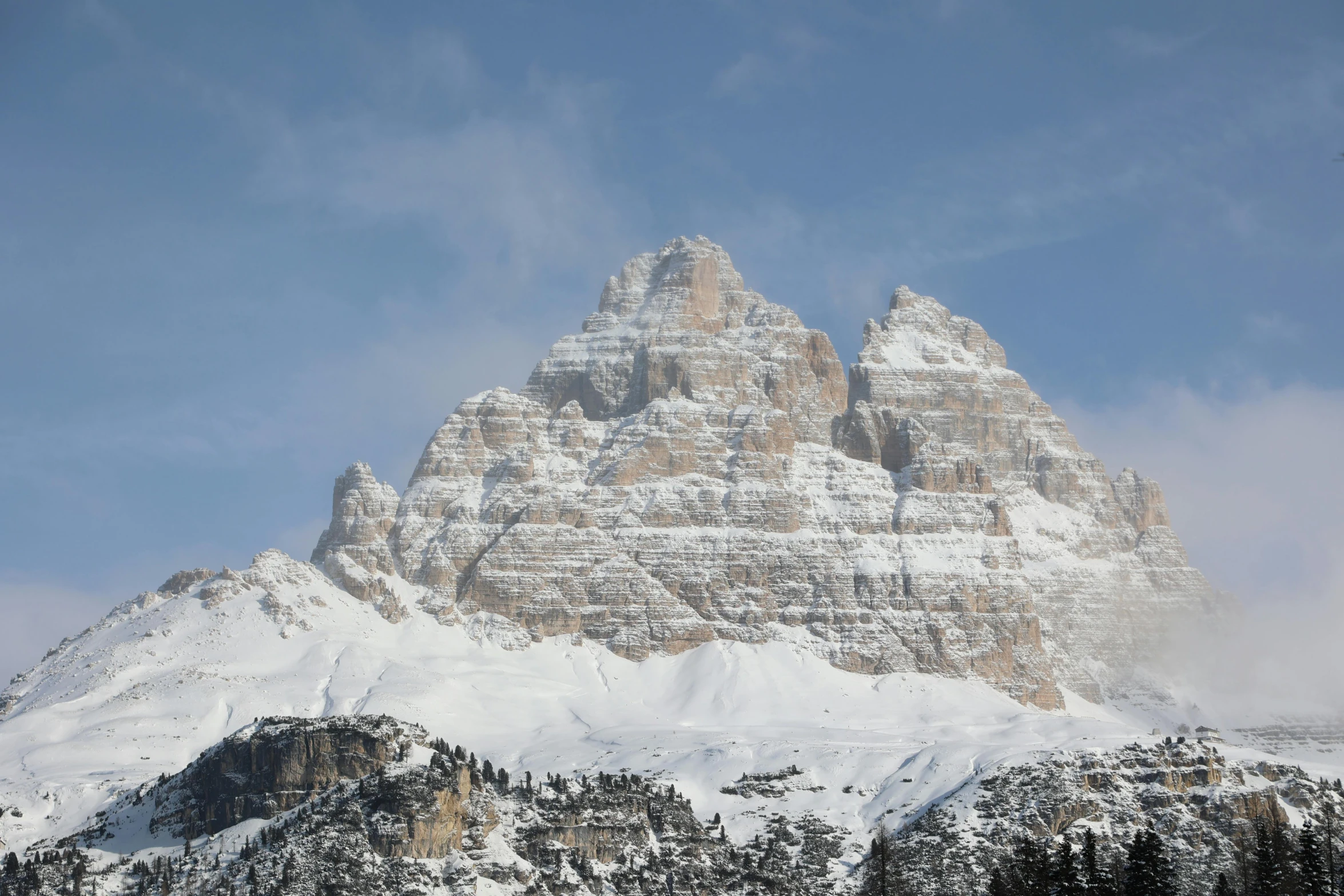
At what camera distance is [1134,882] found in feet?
578

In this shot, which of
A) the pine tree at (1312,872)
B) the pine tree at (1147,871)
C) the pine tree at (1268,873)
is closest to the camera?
the pine tree at (1312,872)

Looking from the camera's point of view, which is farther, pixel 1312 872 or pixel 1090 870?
pixel 1090 870

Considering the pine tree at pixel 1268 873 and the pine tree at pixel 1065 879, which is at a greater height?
the pine tree at pixel 1268 873

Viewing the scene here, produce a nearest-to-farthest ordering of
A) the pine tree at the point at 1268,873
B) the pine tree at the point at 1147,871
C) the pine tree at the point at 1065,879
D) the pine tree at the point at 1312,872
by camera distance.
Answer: the pine tree at the point at 1312,872, the pine tree at the point at 1065,879, the pine tree at the point at 1147,871, the pine tree at the point at 1268,873

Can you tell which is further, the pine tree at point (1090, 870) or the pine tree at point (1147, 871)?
the pine tree at point (1090, 870)

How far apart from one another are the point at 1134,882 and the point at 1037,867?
13191 millimetres

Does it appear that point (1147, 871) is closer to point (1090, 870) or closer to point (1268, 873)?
point (1090, 870)

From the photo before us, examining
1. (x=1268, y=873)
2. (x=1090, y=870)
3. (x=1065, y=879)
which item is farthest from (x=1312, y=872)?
(x=1065, y=879)

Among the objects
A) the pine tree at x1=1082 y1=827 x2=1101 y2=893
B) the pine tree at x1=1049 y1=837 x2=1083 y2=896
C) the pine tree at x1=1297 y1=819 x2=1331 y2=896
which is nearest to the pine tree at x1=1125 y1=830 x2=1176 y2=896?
the pine tree at x1=1082 y1=827 x2=1101 y2=893

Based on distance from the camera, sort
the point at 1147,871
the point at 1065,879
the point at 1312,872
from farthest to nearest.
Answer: the point at 1147,871, the point at 1065,879, the point at 1312,872

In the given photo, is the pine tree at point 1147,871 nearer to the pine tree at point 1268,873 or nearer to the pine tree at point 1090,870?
the pine tree at point 1090,870

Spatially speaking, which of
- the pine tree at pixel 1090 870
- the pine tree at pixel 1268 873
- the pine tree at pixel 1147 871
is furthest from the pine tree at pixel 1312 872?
the pine tree at pixel 1090 870

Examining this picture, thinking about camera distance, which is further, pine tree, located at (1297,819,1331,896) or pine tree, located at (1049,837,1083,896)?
pine tree, located at (1049,837,1083,896)

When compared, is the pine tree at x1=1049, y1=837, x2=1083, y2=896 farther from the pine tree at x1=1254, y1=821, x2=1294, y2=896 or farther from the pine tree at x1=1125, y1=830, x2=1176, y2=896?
the pine tree at x1=1254, y1=821, x2=1294, y2=896
